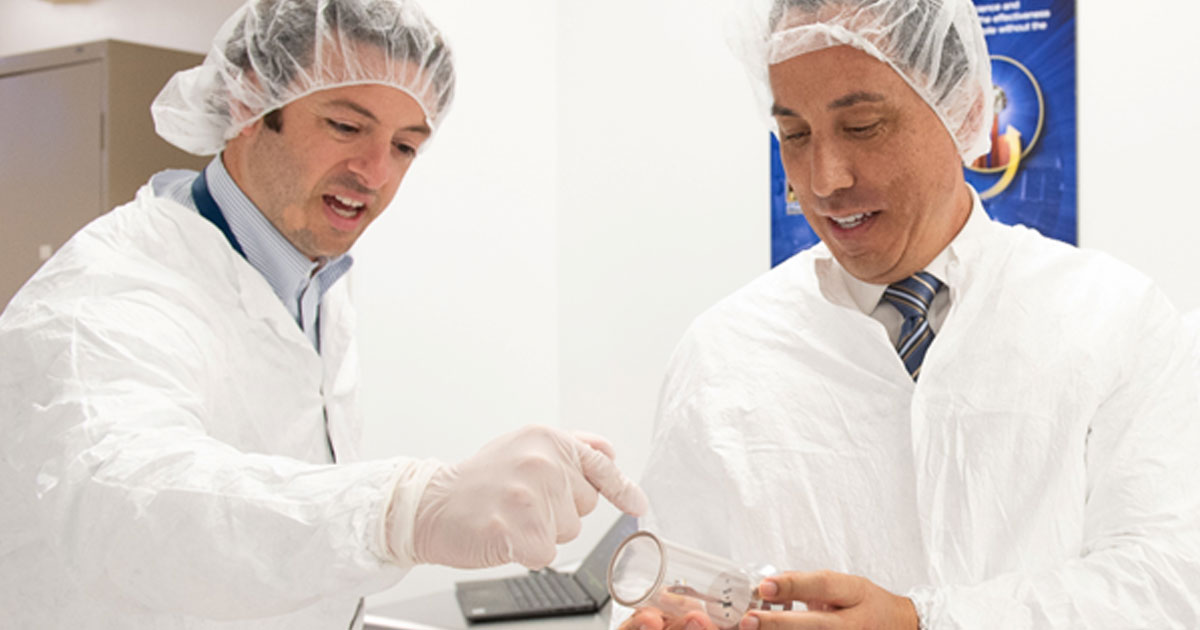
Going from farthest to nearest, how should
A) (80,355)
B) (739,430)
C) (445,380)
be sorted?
1. (445,380)
2. (739,430)
3. (80,355)

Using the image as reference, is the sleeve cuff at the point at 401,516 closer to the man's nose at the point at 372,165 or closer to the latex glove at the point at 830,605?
the latex glove at the point at 830,605

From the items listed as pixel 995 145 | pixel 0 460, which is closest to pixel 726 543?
pixel 0 460

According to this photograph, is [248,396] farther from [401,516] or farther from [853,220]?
[853,220]

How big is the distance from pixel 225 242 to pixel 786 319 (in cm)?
75

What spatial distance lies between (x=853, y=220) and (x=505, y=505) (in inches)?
27.4

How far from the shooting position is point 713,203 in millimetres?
2650

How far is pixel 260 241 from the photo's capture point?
4.46 feet

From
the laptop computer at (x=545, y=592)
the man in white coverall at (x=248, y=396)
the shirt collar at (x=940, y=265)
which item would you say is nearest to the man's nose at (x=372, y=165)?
the man in white coverall at (x=248, y=396)

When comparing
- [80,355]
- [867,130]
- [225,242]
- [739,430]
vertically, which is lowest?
[739,430]

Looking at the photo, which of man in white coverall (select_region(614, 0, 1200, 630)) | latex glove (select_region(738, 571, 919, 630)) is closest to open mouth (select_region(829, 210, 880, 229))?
A: man in white coverall (select_region(614, 0, 1200, 630))

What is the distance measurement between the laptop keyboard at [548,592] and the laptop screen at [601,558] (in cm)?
3

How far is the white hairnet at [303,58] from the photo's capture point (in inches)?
52.5

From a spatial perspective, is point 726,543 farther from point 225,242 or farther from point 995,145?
point 995,145

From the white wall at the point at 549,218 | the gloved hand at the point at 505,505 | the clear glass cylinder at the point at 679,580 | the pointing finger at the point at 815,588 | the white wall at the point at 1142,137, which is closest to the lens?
the gloved hand at the point at 505,505
